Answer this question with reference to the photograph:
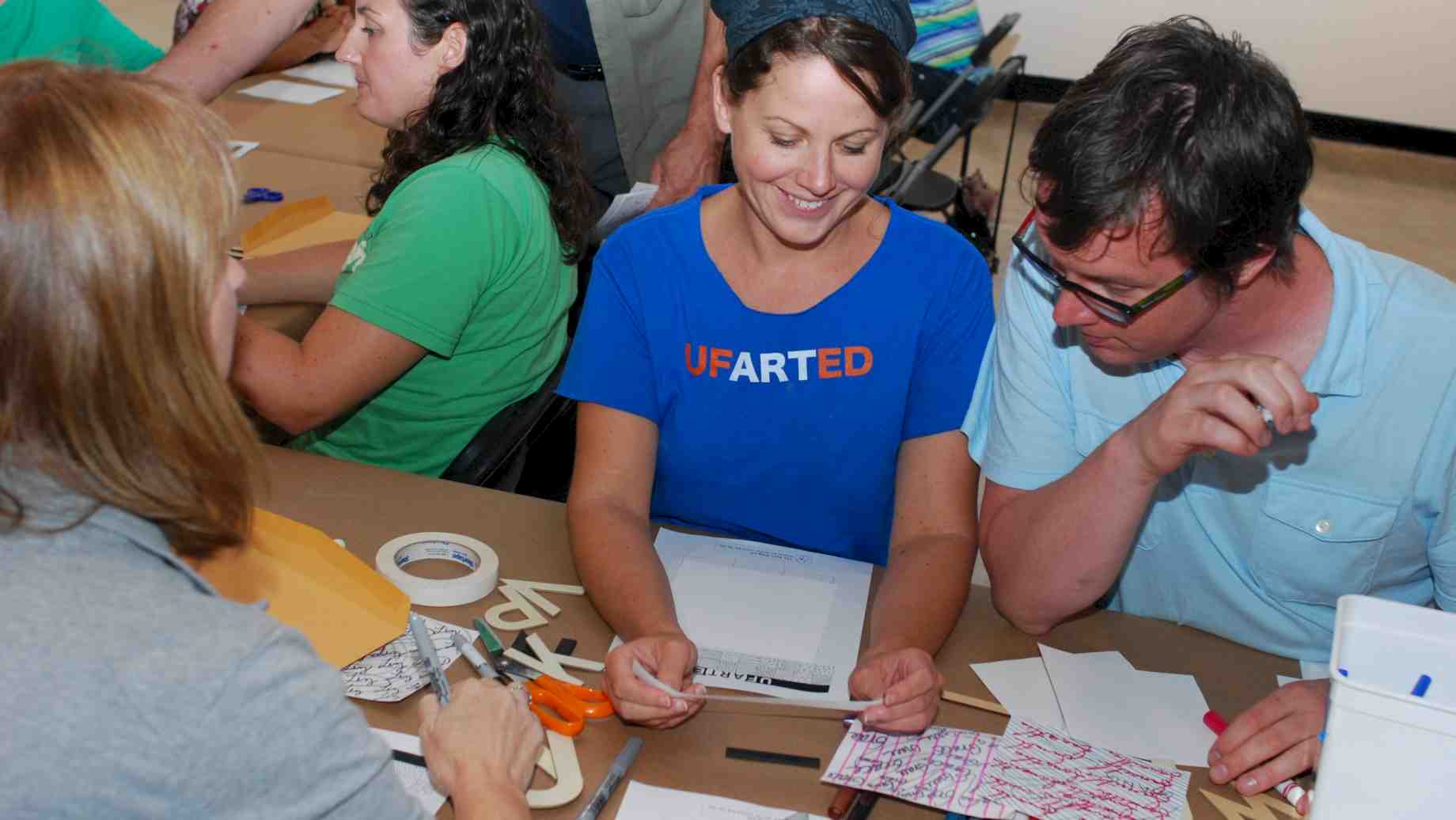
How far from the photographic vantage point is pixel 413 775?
47.0 inches

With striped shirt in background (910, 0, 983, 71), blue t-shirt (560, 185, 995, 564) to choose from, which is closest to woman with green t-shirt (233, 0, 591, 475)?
blue t-shirt (560, 185, 995, 564)

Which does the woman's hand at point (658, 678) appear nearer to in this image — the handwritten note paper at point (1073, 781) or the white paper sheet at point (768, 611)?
the white paper sheet at point (768, 611)

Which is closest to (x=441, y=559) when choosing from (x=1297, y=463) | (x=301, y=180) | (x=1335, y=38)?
(x=1297, y=463)

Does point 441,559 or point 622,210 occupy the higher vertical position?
point 622,210

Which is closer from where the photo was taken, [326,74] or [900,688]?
[900,688]

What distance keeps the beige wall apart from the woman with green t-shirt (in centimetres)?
458

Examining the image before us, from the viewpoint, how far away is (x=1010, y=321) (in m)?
1.56

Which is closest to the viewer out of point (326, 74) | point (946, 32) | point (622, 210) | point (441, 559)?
point (441, 559)

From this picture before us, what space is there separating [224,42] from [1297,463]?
2064mm

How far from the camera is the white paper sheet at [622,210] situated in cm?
229

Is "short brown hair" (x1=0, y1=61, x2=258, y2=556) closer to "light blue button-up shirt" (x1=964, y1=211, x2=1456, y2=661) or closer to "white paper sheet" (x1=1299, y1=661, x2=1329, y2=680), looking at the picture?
A: "light blue button-up shirt" (x1=964, y1=211, x2=1456, y2=661)

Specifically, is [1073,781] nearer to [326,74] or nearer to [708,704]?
[708,704]

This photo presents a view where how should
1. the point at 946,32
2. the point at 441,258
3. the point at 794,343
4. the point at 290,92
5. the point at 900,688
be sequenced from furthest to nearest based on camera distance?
the point at 946,32 < the point at 290,92 < the point at 441,258 < the point at 794,343 < the point at 900,688

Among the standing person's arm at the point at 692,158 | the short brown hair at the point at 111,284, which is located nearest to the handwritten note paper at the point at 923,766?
the short brown hair at the point at 111,284
